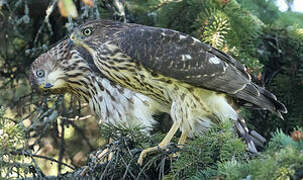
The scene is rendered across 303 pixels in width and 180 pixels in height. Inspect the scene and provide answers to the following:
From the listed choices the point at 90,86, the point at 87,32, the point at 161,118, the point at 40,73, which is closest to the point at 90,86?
the point at 90,86

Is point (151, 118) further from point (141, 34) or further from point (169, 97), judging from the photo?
point (141, 34)

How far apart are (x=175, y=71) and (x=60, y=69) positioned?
1422 mm

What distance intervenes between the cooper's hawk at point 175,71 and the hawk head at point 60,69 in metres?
0.55

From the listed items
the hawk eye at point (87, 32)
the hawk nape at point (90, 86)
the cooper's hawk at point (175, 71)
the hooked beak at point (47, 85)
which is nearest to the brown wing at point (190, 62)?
the cooper's hawk at point (175, 71)

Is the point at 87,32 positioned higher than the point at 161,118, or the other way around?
the point at 87,32

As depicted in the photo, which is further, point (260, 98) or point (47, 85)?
point (47, 85)

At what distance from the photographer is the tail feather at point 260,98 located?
419cm

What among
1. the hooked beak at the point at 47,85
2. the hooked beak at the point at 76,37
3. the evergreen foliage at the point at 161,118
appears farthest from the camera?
the hooked beak at the point at 47,85

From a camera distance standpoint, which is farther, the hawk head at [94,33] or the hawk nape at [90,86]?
the hawk nape at [90,86]

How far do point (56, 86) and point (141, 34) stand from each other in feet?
4.01

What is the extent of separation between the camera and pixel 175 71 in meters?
3.96

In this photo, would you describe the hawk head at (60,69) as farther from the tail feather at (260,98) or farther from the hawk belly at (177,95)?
the tail feather at (260,98)

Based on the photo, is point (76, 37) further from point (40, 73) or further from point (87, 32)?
point (40, 73)

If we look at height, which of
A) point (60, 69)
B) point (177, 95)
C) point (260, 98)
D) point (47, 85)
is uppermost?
point (60, 69)
